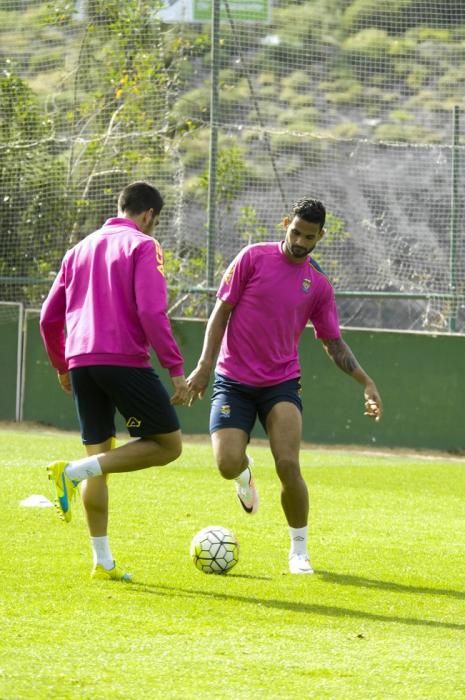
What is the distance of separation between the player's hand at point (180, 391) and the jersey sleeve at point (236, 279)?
3.13 feet

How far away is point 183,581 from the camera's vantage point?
23.7 ft

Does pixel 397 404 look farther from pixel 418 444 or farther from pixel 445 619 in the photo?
pixel 445 619

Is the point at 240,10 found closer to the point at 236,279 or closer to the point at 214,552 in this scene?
the point at 236,279

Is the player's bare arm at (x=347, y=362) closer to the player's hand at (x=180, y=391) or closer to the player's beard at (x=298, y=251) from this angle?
the player's beard at (x=298, y=251)

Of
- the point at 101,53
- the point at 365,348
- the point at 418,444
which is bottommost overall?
the point at 418,444

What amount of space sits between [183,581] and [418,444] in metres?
11.1

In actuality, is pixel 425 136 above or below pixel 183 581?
above

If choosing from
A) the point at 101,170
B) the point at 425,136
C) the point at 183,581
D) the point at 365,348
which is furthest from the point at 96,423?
the point at 425,136

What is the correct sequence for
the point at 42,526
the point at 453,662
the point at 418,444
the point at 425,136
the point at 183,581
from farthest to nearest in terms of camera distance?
1. the point at 425,136
2. the point at 418,444
3. the point at 42,526
4. the point at 183,581
5. the point at 453,662

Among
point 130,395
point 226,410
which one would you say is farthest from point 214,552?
point 130,395

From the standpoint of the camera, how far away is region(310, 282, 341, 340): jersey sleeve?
8102 mm

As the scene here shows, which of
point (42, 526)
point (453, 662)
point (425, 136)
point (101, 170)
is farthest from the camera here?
point (425, 136)

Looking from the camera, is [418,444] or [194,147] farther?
[194,147]

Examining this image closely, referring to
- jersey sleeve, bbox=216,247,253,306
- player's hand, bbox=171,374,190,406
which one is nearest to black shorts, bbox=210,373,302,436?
jersey sleeve, bbox=216,247,253,306
